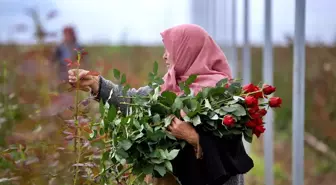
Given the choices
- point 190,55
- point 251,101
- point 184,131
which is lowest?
point 184,131

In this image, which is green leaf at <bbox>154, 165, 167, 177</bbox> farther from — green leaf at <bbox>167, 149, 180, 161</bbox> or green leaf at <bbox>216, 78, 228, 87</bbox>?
green leaf at <bbox>216, 78, 228, 87</bbox>

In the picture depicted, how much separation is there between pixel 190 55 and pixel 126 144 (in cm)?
50

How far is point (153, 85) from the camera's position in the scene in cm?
262

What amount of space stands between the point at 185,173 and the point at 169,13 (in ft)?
24.4

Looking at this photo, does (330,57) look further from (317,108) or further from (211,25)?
(211,25)

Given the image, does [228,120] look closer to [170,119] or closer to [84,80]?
[170,119]

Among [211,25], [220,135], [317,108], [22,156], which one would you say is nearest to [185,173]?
[220,135]

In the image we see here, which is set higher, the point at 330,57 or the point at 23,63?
the point at 23,63

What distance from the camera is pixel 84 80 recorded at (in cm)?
282

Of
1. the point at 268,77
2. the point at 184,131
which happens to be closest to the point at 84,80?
the point at 184,131

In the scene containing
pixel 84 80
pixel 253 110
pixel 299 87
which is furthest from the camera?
pixel 299 87

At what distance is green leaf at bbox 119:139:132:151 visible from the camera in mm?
2408

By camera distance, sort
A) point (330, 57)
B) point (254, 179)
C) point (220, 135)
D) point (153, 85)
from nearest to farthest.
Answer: point (220, 135) < point (153, 85) < point (330, 57) < point (254, 179)

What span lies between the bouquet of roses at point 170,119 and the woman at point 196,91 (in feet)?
0.15
